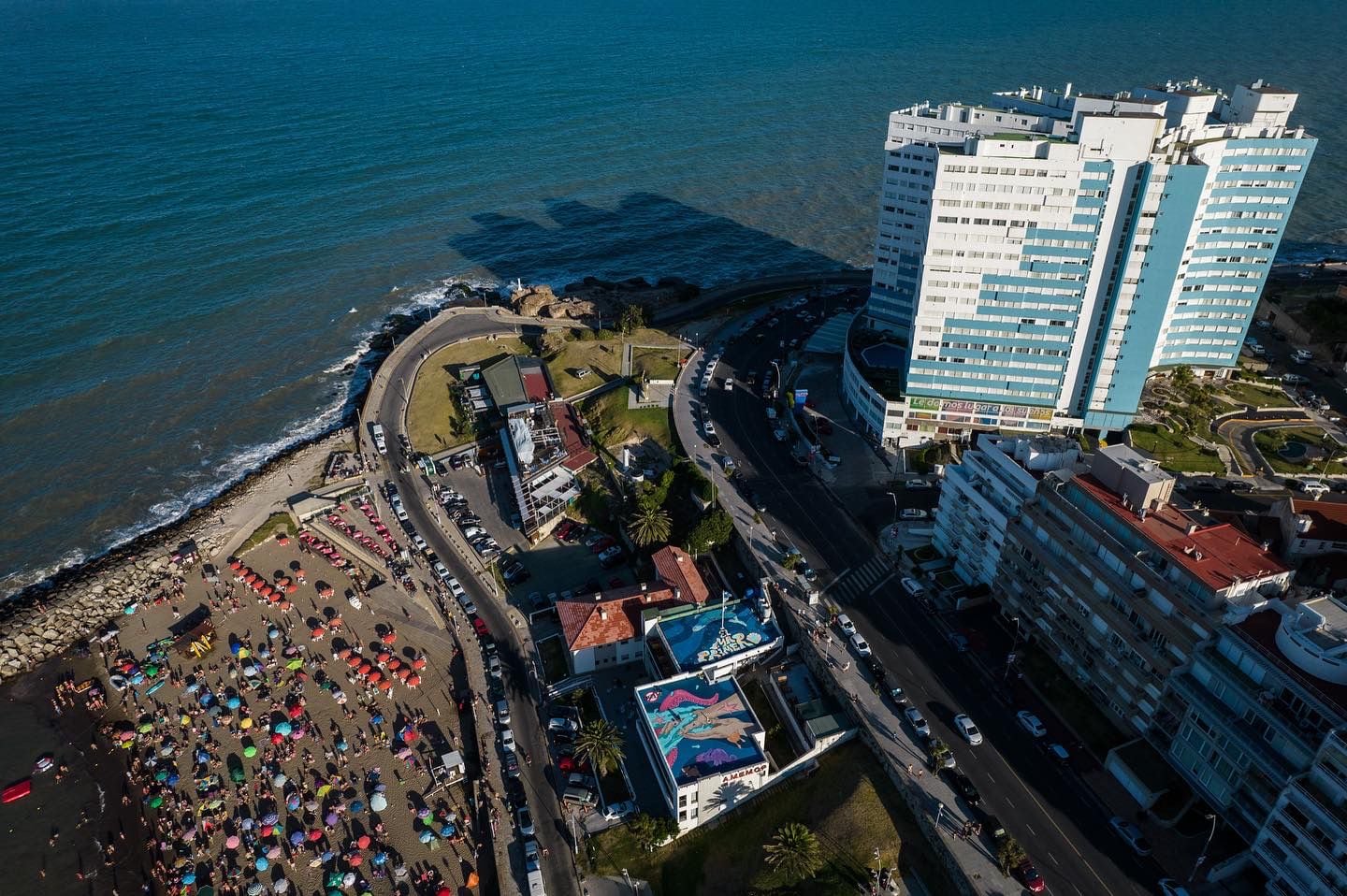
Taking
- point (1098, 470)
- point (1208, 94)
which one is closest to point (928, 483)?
point (1098, 470)

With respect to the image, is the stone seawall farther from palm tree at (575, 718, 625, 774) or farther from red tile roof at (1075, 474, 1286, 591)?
red tile roof at (1075, 474, 1286, 591)

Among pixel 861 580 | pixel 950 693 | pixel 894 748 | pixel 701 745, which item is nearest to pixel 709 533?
pixel 861 580

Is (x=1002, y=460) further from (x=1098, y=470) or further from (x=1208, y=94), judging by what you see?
(x=1208, y=94)

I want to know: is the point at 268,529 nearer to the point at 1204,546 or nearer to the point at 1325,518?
the point at 1204,546

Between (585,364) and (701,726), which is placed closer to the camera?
(701,726)

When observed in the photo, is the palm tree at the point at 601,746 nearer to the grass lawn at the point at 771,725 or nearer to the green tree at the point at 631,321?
the grass lawn at the point at 771,725

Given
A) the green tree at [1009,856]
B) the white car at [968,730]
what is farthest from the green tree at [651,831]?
the white car at [968,730]
